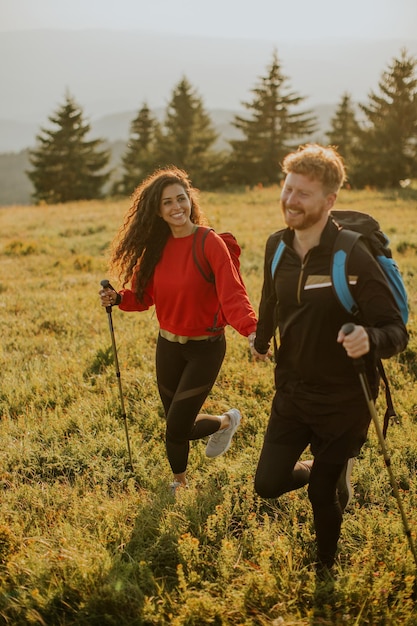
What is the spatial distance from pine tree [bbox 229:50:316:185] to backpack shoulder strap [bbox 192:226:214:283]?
3973 cm

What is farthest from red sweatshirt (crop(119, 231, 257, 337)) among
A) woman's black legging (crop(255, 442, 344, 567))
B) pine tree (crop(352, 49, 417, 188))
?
pine tree (crop(352, 49, 417, 188))

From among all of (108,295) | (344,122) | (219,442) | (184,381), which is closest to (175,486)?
(219,442)

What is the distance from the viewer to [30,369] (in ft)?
23.5

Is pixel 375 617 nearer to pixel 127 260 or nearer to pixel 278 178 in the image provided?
pixel 127 260

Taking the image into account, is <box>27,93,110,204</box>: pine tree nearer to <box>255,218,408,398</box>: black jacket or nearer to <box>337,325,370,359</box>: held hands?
<box>255,218,408,398</box>: black jacket

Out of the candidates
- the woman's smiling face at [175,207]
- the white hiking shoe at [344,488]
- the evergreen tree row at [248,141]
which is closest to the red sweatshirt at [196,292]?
the woman's smiling face at [175,207]

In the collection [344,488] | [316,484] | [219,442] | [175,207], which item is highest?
[175,207]

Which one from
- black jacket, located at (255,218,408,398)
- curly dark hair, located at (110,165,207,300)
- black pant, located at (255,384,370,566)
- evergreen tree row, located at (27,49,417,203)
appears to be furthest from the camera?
evergreen tree row, located at (27,49,417,203)

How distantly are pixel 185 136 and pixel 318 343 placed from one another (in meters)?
44.9

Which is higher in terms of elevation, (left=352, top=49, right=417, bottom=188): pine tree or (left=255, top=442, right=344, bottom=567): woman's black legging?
(left=352, top=49, right=417, bottom=188): pine tree

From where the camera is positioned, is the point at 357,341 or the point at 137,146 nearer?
the point at 357,341

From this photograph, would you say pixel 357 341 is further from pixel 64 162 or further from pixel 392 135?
pixel 64 162

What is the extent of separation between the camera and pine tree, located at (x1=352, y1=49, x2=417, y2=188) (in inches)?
1399

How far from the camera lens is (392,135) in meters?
36.9
